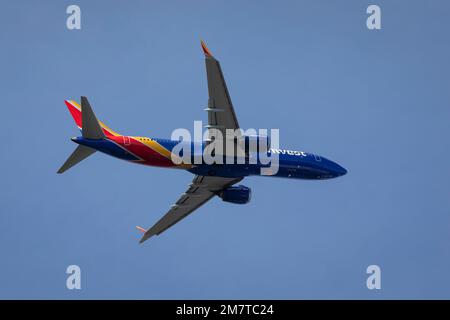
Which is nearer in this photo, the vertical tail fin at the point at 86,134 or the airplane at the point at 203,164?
the airplane at the point at 203,164

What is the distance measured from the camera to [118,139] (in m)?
58.8

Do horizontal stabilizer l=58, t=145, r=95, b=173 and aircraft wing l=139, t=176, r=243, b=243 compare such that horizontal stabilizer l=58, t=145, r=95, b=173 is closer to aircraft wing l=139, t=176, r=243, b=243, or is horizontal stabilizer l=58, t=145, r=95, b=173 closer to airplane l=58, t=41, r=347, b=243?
airplane l=58, t=41, r=347, b=243

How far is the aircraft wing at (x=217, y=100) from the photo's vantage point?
5406 cm

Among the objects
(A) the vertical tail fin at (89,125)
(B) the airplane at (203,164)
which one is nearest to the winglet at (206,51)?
(B) the airplane at (203,164)

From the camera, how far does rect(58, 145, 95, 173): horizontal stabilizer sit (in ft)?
191

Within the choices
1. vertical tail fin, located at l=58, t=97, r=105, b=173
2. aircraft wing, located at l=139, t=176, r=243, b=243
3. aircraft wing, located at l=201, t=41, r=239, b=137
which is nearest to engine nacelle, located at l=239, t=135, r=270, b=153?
aircraft wing, located at l=201, t=41, r=239, b=137

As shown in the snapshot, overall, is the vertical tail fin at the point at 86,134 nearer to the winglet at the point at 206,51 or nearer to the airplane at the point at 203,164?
the airplane at the point at 203,164

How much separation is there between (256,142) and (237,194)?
7.15m

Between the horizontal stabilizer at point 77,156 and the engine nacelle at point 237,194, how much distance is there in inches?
449

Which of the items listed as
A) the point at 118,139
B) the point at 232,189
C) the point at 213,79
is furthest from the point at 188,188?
the point at 213,79

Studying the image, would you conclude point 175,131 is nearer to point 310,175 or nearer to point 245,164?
point 245,164

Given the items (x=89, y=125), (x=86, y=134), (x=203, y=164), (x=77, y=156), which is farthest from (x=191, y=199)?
(x=89, y=125)

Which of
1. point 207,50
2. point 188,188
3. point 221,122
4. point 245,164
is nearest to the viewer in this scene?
point 207,50

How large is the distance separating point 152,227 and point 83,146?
1101 centimetres
